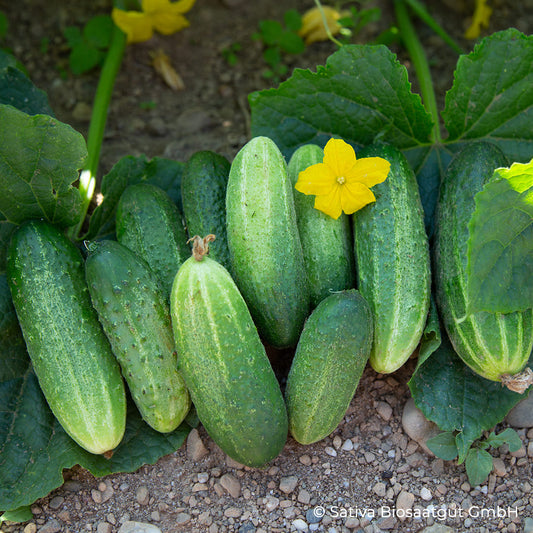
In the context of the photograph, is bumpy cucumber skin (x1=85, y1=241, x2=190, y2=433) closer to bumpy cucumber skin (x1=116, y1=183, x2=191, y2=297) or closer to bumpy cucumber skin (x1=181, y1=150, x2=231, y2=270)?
bumpy cucumber skin (x1=116, y1=183, x2=191, y2=297)

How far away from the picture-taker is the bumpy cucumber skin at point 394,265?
259 cm

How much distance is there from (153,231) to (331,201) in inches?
29.7

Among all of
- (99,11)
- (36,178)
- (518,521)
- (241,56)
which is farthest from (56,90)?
(518,521)

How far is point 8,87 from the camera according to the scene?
3328mm

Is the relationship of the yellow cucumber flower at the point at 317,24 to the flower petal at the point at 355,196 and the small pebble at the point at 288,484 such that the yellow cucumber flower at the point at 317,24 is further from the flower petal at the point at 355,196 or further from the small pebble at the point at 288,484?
the small pebble at the point at 288,484

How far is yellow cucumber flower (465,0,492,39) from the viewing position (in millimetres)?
4000

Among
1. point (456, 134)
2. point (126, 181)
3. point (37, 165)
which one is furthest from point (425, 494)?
point (37, 165)

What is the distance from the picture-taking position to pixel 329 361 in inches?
95.6

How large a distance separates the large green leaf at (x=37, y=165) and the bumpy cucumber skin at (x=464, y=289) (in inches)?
60.4

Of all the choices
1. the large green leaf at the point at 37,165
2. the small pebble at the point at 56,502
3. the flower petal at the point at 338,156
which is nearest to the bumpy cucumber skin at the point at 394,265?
the flower petal at the point at 338,156

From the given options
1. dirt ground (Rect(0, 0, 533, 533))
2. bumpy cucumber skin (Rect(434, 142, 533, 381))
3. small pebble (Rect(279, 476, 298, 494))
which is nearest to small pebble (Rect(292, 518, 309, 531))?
dirt ground (Rect(0, 0, 533, 533))

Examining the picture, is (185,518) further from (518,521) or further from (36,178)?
(36,178)

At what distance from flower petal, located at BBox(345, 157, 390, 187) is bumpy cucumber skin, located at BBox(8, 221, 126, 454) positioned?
117 centimetres

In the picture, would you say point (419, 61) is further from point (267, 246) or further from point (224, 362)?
point (224, 362)
